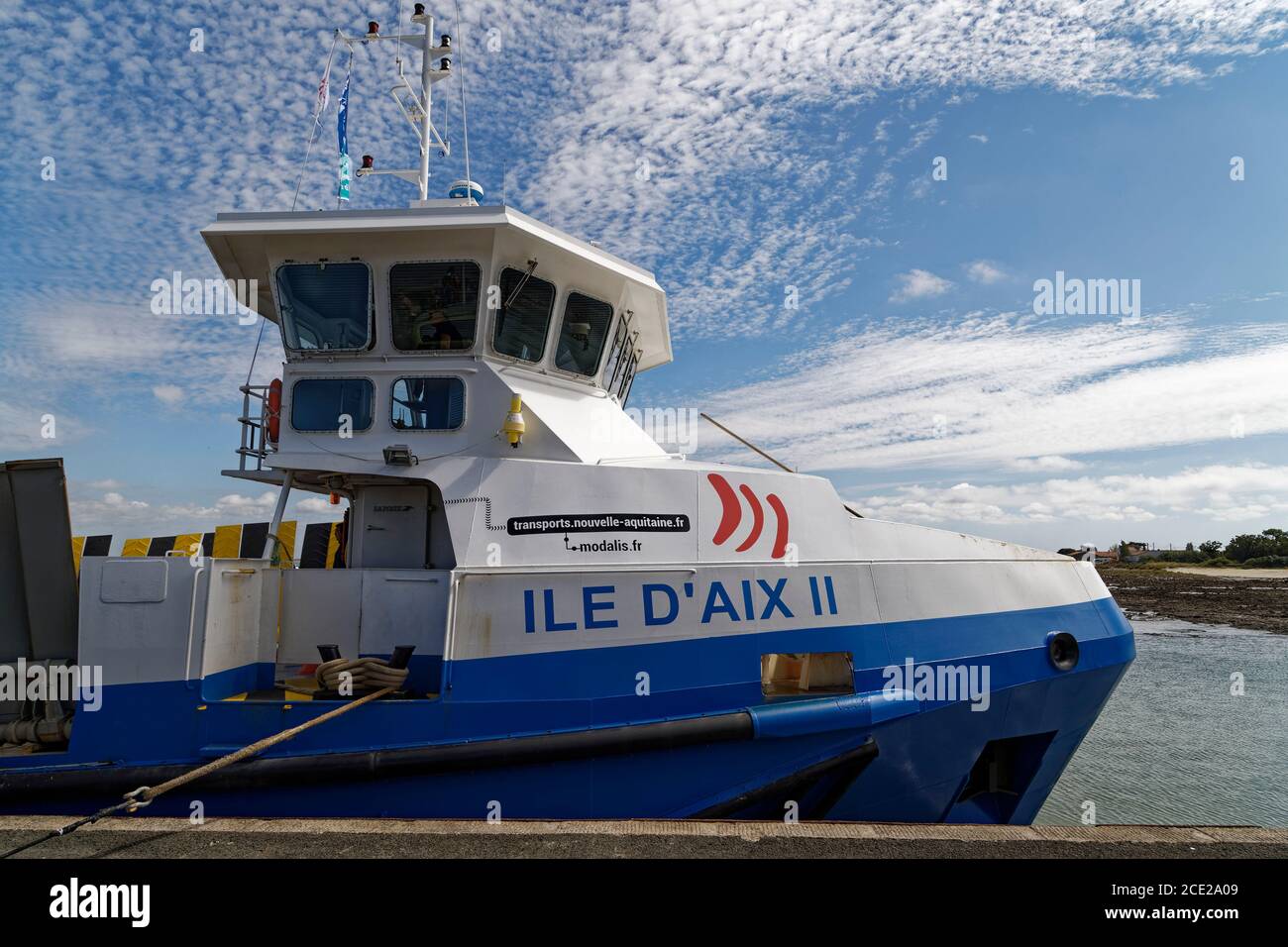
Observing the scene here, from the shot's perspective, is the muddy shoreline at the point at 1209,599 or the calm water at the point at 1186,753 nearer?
the calm water at the point at 1186,753

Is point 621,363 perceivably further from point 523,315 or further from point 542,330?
point 523,315

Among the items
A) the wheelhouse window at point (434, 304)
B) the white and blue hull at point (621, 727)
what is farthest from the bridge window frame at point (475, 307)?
the white and blue hull at point (621, 727)

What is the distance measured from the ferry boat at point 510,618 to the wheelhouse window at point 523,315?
2 cm

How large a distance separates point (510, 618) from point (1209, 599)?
48.4 metres

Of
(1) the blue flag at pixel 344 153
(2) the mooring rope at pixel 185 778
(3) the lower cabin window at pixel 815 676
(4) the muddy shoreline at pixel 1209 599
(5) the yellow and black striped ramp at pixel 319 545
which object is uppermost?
(1) the blue flag at pixel 344 153

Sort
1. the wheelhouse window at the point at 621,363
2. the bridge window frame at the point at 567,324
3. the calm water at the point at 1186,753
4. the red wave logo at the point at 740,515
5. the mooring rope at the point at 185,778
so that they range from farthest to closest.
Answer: the calm water at the point at 1186,753 → the wheelhouse window at the point at 621,363 → the bridge window frame at the point at 567,324 → the red wave logo at the point at 740,515 → the mooring rope at the point at 185,778

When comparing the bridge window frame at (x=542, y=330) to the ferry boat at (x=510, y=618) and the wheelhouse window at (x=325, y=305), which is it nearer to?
the ferry boat at (x=510, y=618)

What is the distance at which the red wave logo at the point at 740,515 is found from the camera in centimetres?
495

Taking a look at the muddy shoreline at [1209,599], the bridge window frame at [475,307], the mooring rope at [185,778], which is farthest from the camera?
the muddy shoreline at [1209,599]

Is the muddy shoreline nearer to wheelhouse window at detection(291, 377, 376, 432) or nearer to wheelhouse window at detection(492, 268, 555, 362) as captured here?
wheelhouse window at detection(492, 268, 555, 362)

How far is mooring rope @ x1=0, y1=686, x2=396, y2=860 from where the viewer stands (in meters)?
3.24

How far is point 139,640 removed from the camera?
4523 mm
